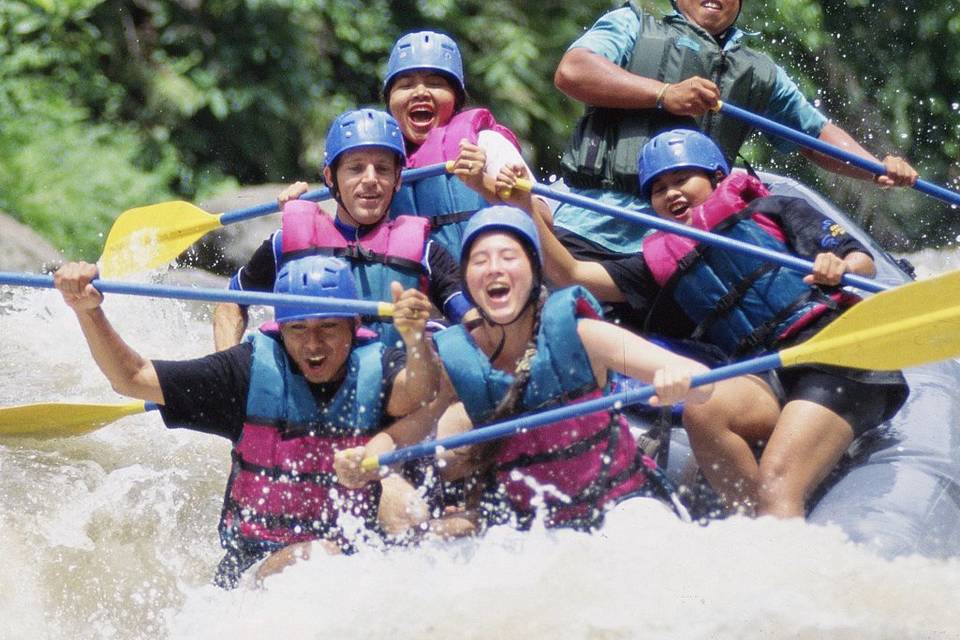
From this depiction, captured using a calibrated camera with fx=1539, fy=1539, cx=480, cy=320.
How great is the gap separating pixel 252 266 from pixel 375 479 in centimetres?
110

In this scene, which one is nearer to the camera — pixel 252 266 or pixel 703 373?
pixel 703 373

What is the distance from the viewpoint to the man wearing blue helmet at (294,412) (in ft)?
12.7

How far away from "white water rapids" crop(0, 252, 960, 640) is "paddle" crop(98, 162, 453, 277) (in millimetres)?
1001

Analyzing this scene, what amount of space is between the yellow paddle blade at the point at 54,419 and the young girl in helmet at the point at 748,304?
1.36 m

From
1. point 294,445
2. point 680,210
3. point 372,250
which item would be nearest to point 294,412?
point 294,445

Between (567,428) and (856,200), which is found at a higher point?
(856,200)

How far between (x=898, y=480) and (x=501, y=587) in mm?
1232

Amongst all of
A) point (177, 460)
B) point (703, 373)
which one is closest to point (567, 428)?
point (703, 373)

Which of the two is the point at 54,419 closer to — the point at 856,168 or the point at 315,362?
the point at 315,362

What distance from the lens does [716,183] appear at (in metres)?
4.64

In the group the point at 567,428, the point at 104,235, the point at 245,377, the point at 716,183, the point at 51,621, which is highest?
the point at 104,235

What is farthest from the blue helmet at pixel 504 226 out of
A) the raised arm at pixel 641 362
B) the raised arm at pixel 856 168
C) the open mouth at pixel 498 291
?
the raised arm at pixel 856 168

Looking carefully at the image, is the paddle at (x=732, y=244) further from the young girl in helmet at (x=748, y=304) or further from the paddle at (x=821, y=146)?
the paddle at (x=821, y=146)

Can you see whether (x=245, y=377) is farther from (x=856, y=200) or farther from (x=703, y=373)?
(x=856, y=200)
